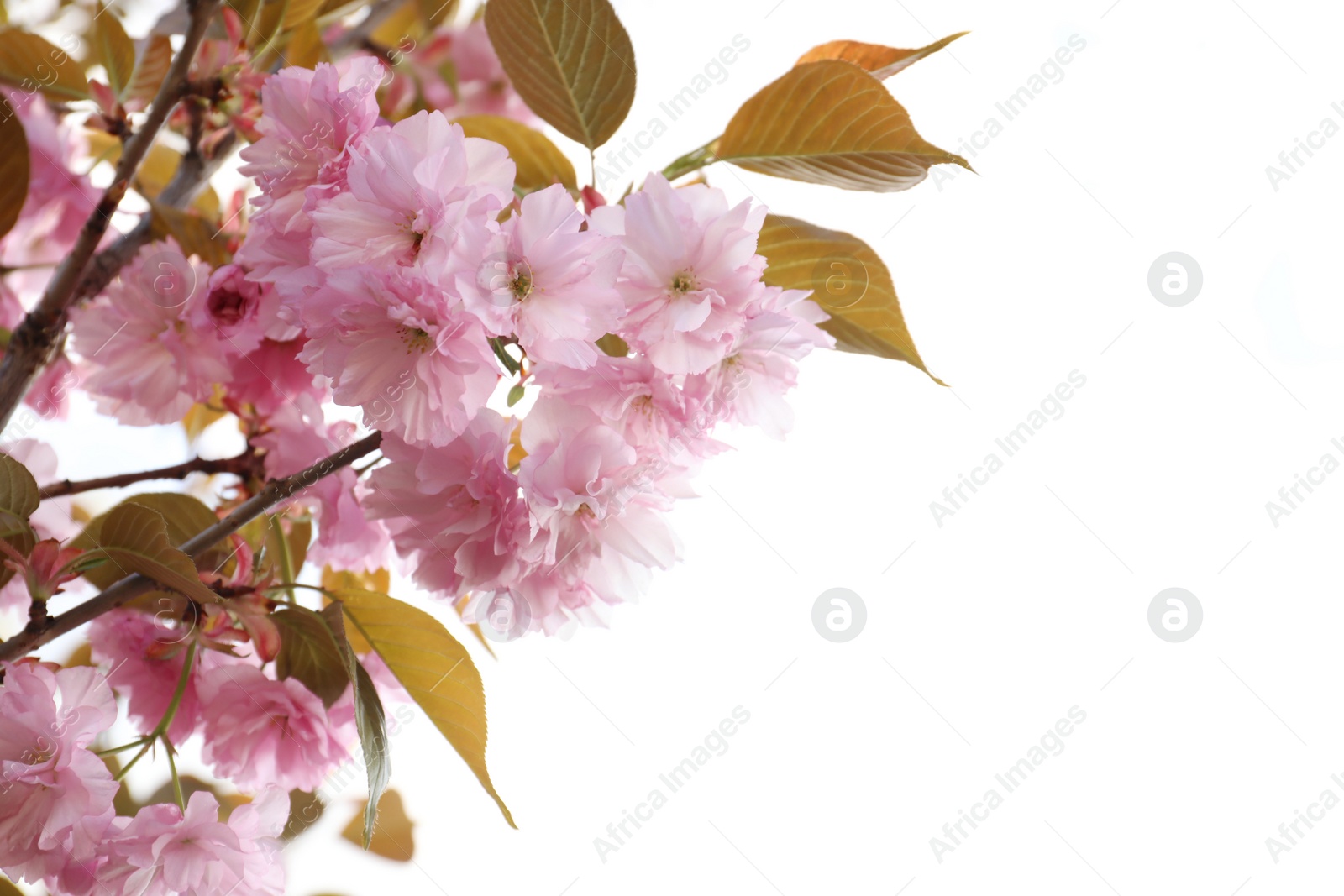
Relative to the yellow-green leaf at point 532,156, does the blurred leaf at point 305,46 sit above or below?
below

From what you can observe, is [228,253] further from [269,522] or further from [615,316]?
[615,316]

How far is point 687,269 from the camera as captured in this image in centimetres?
51

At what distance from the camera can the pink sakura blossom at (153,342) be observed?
72cm

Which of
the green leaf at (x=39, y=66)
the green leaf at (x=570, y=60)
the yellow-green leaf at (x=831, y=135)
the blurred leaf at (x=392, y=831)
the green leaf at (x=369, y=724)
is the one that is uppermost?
the yellow-green leaf at (x=831, y=135)

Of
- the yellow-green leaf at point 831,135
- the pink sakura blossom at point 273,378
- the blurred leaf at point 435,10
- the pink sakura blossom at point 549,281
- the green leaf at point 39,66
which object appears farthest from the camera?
the blurred leaf at point 435,10

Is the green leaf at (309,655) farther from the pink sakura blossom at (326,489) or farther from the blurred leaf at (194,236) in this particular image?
the blurred leaf at (194,236)

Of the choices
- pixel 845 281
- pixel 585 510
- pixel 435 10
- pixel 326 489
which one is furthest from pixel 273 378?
pixel 435 10

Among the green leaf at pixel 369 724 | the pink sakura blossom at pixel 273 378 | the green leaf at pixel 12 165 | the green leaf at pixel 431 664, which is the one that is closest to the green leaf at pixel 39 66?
the green leaf at pixel 12 165

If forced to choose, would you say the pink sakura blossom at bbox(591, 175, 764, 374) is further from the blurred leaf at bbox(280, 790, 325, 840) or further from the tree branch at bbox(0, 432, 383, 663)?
the blurred leaf at bbox(280, 790, 325, 840)

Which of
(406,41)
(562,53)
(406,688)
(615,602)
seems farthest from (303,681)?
(406,41)

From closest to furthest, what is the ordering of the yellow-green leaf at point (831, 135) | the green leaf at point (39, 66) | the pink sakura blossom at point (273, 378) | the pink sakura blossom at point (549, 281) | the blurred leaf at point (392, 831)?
the pink sakura blossom at point (549, 281) → the yellow-green leaf at point (831, 135) → the pink sakura blossom at point (273, 378) → the green leaf at point (39, 66) → the blurred leaf at point (392, 831)

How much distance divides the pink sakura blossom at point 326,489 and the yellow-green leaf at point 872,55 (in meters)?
0.44

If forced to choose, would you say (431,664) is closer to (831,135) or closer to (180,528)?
(180,528)

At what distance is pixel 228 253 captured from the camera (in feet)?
2.47
